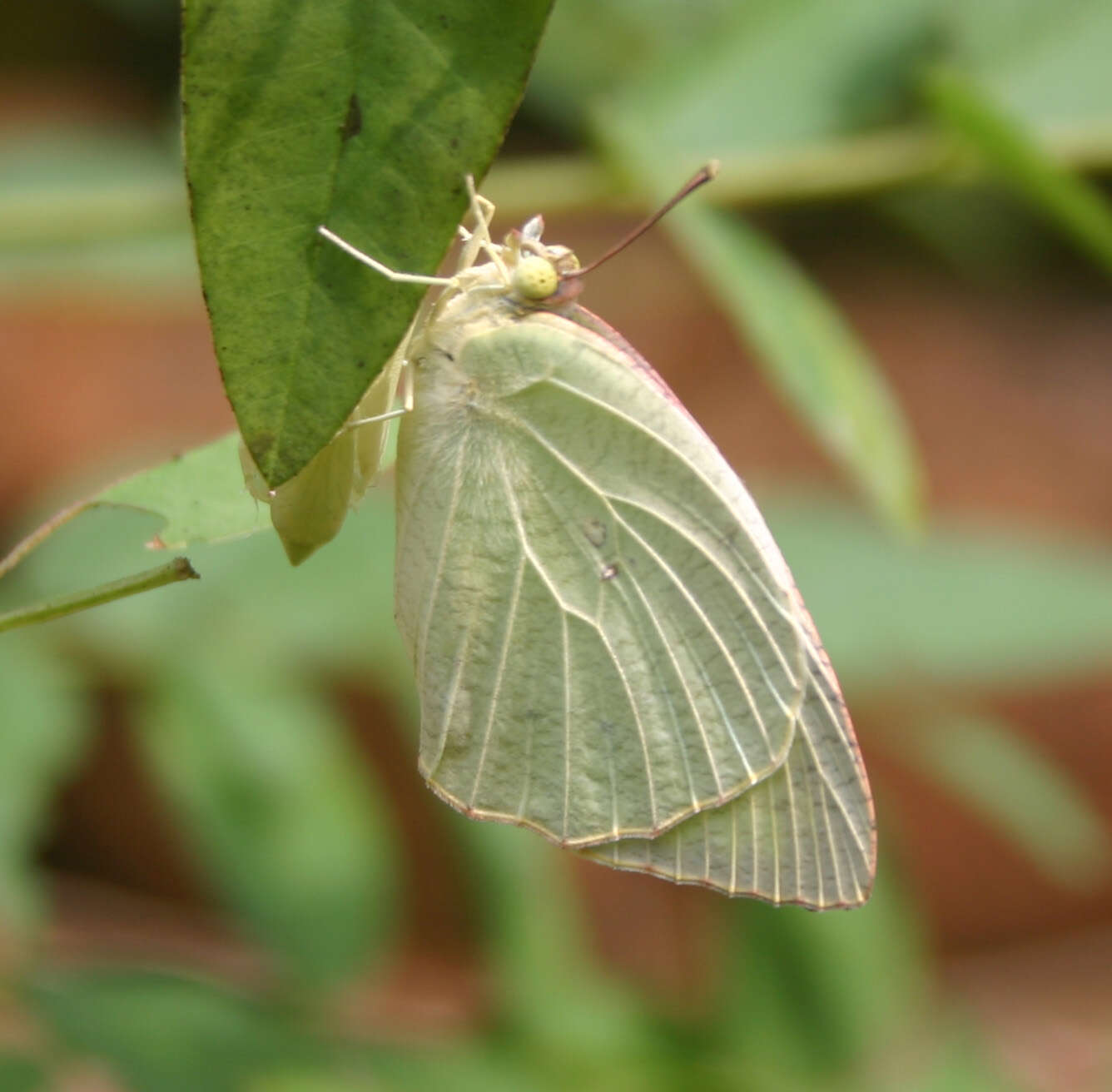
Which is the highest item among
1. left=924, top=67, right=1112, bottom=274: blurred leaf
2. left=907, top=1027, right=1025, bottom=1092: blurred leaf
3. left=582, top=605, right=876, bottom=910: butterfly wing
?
left=924, top=67, right=1112, bottom=274: blurred leaf

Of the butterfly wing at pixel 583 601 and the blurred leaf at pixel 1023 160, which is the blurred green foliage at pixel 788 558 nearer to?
the blurred leaf at pixel 1023 160

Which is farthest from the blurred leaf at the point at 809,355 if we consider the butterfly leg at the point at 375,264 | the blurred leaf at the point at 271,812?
the blurred leaf at the point at 271,812

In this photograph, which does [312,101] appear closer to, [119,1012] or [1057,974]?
[119,1012]

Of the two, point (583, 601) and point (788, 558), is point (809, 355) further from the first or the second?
point (788, 558)

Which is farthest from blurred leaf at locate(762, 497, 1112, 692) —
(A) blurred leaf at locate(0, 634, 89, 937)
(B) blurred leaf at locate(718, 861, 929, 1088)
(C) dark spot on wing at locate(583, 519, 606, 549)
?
(A) blurred leaf at locate(0, 634, 89, 937)

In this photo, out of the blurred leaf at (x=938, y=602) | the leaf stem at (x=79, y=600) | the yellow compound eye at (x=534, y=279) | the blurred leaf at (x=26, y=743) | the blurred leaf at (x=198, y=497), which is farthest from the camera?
the blurred leaf at (x=938, y=602)

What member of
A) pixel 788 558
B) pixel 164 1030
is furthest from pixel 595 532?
pixel 788 558

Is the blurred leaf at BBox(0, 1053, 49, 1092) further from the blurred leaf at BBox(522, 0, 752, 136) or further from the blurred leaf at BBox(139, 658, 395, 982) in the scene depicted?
the blurred leaf at BBox(522, 0, 752, 136)
